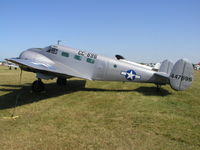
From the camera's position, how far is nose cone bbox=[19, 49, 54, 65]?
36.5 feet

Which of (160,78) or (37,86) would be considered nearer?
(37,86)

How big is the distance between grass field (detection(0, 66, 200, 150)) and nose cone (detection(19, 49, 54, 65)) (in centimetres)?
329

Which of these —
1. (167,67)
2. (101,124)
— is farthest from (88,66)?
(101,124)

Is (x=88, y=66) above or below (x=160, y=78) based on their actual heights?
above

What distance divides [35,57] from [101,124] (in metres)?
7.73

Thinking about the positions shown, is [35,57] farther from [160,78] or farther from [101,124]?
[160,78]

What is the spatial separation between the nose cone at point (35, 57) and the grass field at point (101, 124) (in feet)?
10.8

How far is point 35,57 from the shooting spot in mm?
11219

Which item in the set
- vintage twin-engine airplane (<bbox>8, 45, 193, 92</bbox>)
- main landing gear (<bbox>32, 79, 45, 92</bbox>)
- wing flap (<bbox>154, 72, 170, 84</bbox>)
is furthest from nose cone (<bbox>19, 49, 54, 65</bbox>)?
wing flap (<bbox>154, 72, 170, 84</bbox>)

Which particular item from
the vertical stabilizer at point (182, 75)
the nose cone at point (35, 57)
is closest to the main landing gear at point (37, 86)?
the nose cone at point (35, 57)

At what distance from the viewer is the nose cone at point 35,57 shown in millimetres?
11117

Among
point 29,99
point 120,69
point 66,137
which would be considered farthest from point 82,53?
point 66,137

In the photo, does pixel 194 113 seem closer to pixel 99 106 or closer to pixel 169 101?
pixel 169 101

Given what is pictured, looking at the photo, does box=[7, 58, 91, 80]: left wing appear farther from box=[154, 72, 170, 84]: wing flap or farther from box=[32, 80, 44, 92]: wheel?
box=[154, 72, 170, 84]: wing flap
